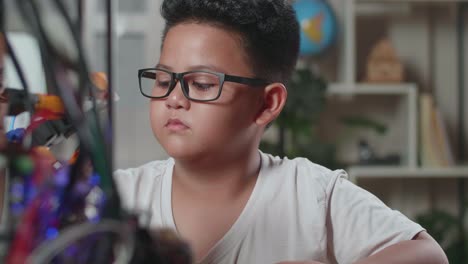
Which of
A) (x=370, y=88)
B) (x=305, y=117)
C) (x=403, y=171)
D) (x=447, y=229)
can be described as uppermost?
(x=370, y=88)

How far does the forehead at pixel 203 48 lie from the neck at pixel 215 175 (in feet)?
0.31

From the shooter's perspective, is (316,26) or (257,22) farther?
(316,26)

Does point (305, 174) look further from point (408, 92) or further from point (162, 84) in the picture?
point (408, 92)

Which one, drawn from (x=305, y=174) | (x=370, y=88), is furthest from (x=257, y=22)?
(x=370, y=88)

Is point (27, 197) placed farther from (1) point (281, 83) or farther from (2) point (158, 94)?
(1) point (281, 83)

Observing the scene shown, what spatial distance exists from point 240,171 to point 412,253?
0.19 metres

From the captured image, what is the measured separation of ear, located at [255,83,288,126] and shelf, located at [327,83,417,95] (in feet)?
7.91

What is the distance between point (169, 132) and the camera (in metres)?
0.66

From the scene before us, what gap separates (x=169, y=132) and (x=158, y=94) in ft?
0.13

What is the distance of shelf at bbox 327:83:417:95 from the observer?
3.17m

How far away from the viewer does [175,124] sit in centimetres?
66

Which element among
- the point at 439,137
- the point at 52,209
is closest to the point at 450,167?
the point at 439,137

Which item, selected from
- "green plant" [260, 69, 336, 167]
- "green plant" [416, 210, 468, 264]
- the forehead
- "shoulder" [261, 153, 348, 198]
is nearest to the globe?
"green plant" [260, 69, 336, 167]

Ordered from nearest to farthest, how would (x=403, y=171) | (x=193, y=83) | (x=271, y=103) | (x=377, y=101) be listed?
(x=193, y=83)
(x=271, y=103)
(x=403, y=171)
(x=377, y=101)
